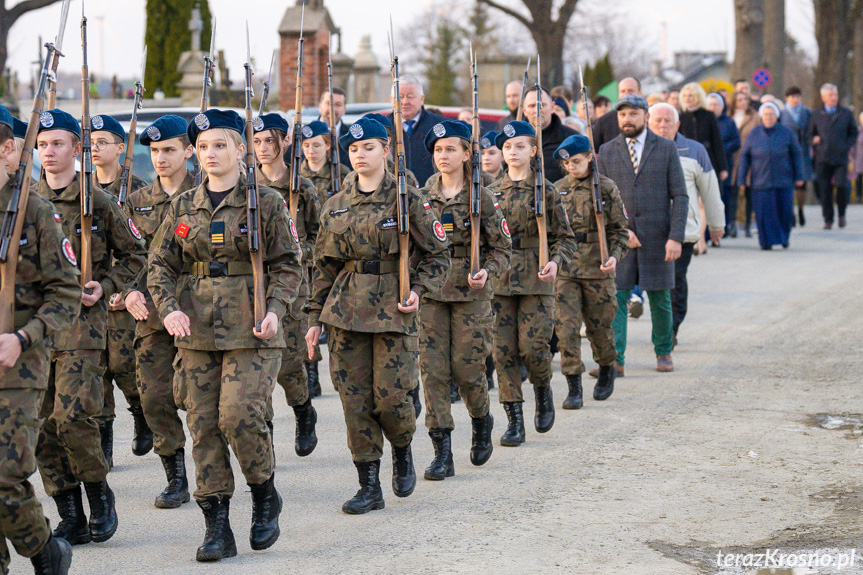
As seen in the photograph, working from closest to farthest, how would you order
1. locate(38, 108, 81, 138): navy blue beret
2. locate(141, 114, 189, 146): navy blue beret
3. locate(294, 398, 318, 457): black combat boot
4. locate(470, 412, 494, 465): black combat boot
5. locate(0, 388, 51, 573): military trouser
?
1. locate(0, 388, 51, 573): military trouser
2. locate(38, 108, 81, 138): navy blue beret
3. locate(141, 114, 189, 146): navy blue beret
4. locate(470, 412, 494, 465): black combat boot
5. locate(294, 398, 318, 457): black combat boot

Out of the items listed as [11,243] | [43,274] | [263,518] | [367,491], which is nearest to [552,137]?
[367,491]

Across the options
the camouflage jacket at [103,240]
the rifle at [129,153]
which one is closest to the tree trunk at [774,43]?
the rifle at [129,153]

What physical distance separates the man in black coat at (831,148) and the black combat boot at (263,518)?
651 inches

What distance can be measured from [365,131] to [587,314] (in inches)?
132

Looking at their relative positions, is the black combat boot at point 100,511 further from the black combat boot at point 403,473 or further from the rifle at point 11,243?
the black combat boot at point 403,473

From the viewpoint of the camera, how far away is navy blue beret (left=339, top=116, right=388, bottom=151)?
6180mm

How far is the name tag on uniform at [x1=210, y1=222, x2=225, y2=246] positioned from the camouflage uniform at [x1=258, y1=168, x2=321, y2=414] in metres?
1.88

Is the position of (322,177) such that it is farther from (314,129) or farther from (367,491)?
(367,491)

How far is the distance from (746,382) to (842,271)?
21.9 feet

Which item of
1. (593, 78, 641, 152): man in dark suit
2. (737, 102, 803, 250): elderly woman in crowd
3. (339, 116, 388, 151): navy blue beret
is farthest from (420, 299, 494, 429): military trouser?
(737, 102, 803, 250): elderly woman in crowd

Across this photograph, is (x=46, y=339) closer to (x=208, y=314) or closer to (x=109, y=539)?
(x=208, y=314)

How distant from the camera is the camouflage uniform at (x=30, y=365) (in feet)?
14.8

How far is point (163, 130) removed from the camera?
6.55 meters

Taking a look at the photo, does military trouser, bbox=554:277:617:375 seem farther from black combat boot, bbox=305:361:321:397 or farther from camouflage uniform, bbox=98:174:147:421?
camouflage uniform, bbox=98:174:147:421
